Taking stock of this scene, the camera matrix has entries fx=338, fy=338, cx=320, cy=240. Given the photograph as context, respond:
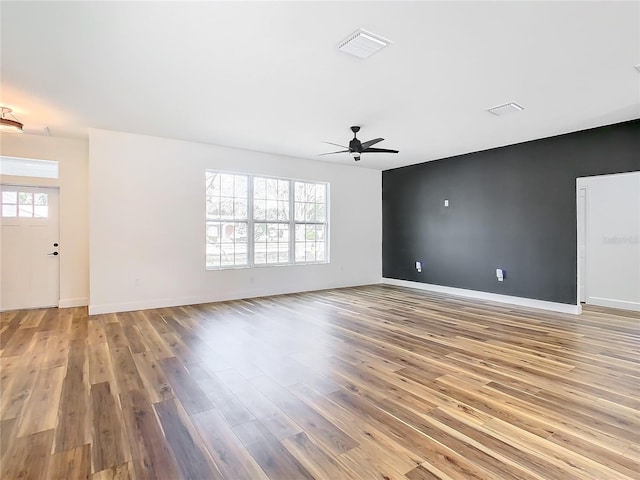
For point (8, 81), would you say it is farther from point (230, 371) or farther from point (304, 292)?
point (304, 292)

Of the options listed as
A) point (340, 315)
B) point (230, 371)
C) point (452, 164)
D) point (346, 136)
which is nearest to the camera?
point (230, 371)

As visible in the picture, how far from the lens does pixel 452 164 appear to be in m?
7.00

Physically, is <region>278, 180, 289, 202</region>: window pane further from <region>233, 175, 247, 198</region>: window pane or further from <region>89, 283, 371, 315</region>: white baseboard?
<region>89, 283, 371, 315</region>: white baseboard

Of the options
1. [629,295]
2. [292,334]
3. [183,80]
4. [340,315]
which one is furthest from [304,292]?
[629,295]

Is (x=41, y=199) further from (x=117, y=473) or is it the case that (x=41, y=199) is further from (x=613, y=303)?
(x=613, y=303)

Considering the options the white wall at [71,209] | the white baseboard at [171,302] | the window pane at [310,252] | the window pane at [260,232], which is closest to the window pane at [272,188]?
the window pane at [260,232]

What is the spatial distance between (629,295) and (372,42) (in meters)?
6.03

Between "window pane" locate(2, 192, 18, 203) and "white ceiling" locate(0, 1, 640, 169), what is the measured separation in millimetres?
1422

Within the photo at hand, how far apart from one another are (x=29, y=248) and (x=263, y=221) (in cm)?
385

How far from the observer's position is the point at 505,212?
20.2 feet

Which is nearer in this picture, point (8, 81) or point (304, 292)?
point (8, 81)

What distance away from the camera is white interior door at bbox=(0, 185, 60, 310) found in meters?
5.35

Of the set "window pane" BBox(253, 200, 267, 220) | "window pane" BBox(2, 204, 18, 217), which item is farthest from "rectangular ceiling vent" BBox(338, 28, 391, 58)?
"window pane" BBox(2, 204, 18, 217)

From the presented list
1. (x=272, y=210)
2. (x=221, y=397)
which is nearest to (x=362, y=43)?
(x=221, y=397)
